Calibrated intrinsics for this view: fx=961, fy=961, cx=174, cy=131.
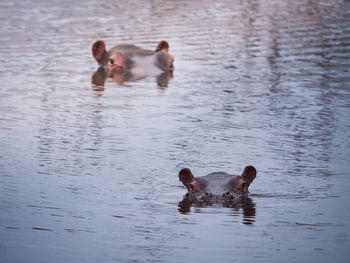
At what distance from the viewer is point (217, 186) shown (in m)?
8.79

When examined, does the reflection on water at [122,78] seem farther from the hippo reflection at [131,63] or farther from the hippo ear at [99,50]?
the hippo ear at [99,50]

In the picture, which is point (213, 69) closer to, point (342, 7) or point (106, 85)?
point (106, 85)

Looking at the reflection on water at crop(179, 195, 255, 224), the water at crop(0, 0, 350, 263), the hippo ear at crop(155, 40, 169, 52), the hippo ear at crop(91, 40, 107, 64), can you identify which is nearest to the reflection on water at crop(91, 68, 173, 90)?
the water at crop(0, 0, 350, 263)

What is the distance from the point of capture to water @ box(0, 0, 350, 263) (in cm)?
756

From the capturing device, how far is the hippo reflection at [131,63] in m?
16.3

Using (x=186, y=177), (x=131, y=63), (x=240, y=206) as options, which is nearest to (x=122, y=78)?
(x=131, y=63)

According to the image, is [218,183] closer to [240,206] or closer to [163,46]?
[240,206]

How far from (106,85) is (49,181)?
6.22m

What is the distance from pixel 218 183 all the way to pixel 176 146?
2.07 meters

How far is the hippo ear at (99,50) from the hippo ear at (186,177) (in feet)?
26.5

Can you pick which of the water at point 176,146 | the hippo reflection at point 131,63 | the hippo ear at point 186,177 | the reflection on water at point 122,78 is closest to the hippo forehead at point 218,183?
the hippo ear at point 186,177

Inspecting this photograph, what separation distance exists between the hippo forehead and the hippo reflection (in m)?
7.17

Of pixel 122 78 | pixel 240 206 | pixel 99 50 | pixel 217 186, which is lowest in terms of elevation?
pixel 240 206

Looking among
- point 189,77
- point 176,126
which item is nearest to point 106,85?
point 189,77
